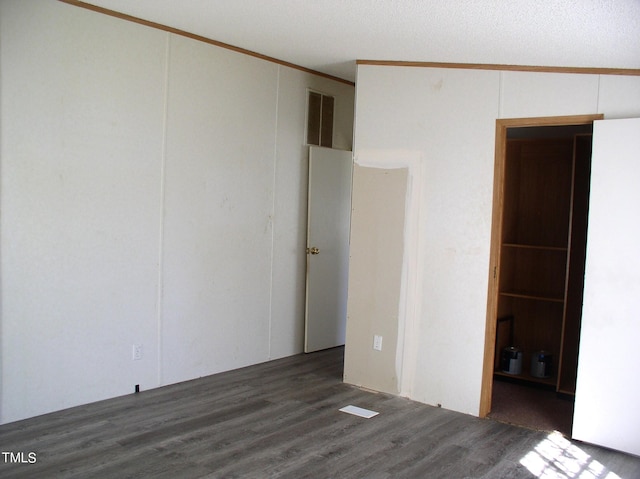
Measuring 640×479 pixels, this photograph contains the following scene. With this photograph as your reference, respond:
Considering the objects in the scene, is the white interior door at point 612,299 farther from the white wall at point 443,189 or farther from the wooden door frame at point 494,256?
the wooden door frame at point 494,256

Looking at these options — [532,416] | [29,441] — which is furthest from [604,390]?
[29,441]

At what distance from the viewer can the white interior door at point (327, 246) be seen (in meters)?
5.68

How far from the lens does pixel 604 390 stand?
3.62m

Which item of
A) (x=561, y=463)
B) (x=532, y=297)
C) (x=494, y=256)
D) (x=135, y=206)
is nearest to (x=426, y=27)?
(x=494, y=256)

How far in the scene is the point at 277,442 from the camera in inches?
137

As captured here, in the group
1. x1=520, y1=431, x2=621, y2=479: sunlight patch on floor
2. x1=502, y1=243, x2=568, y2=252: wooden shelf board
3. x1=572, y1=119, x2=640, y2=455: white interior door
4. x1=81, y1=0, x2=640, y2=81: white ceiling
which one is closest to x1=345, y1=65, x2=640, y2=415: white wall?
x1=81, y1=0, x2=640, y2=81: white ceiling

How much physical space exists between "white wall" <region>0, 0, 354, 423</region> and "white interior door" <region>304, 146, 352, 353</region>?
0.16 meters

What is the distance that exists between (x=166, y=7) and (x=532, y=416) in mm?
3833

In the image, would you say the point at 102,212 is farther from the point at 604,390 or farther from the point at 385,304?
the point at 604,390

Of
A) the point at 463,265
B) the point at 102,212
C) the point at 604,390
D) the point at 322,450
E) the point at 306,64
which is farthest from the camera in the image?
the point at 306,64

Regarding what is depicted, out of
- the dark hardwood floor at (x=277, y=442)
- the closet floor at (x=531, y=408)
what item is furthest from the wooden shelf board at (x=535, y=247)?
the dark hardwood floor at (x=277, y=442)

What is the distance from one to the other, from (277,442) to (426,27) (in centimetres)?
270

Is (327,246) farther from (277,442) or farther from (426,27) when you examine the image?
(426,27)

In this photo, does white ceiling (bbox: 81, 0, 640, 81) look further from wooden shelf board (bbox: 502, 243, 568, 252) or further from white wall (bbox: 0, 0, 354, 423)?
wooden shelf board (bbox: 502, 243, 568, 252)
